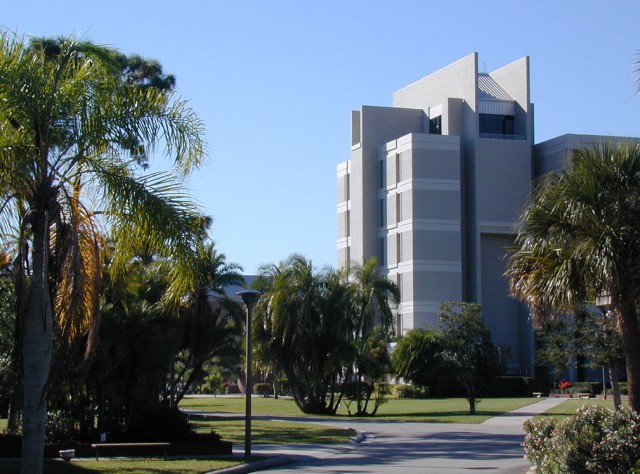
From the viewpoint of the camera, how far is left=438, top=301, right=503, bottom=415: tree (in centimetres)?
→ 4556

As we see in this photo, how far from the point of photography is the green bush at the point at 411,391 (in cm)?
7031

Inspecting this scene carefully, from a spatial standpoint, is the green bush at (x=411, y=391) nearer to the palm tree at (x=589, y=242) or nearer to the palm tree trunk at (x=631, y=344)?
the palm tree at (x=589, y=242)

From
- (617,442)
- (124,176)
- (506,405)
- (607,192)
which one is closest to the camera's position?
(617,442)

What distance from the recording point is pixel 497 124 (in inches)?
3337

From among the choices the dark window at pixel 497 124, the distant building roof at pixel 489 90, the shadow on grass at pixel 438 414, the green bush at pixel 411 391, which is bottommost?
the shadow on grass at pixel 438 414

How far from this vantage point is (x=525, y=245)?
17500 millimetres

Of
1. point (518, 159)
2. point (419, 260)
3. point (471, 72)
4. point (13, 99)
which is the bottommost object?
point (13, 99)

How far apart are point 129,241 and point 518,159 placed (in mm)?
68511

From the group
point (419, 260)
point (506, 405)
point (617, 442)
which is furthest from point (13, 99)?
point (419, 260)

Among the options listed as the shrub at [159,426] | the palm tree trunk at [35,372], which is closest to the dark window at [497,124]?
the shrub at [159,426]

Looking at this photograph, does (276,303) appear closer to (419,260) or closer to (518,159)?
(419,260)

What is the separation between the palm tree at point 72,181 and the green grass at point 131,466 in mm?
4111

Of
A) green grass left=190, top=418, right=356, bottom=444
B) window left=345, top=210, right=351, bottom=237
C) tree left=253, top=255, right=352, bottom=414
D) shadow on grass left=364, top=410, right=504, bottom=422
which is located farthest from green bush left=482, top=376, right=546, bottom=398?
green grass left=190, top=418, right=356, bottom=444

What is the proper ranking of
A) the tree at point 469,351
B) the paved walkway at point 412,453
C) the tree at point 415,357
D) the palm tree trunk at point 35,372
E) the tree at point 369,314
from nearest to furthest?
the palm tree trunk at point 35,372 < the paved walkway at point 412,453 < the tree at point 469,351 < the tree at point 369,314 < the tree at point 415,357
